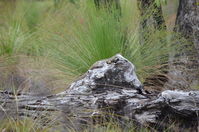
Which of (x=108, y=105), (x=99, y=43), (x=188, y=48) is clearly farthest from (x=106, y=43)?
(x=108, y=105)

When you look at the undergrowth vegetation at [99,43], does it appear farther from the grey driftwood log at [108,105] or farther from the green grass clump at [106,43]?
the grey driftwood log at [108,105]

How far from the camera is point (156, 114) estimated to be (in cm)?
339

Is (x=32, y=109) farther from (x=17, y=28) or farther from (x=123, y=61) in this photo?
(x=17, y=28)

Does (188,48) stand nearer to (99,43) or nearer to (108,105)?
(99,43)

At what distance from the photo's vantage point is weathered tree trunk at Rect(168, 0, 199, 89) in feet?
15.1

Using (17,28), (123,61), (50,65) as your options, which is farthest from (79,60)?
(17,28)

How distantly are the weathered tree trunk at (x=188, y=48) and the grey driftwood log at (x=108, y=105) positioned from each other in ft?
3.42

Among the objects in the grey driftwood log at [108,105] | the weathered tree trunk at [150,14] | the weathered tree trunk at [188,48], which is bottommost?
the grey driftwood log at [108,105]

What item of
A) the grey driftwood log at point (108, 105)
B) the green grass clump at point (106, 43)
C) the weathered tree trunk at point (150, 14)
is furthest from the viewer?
the weathered tree trunk at point (150, 14)

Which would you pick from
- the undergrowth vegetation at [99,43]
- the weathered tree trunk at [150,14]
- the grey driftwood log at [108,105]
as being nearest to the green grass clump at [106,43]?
the undergrowth vegetation at [99,43]

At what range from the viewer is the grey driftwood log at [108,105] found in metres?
3.35

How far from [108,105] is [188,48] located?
5.27 feet

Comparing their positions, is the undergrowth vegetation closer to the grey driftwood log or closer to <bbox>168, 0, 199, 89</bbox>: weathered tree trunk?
<bbox>168, 0, 199, 89</bbox>: weathered tree trunk

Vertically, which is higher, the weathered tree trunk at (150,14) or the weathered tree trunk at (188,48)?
the weathered tree trunk at (150,14)
